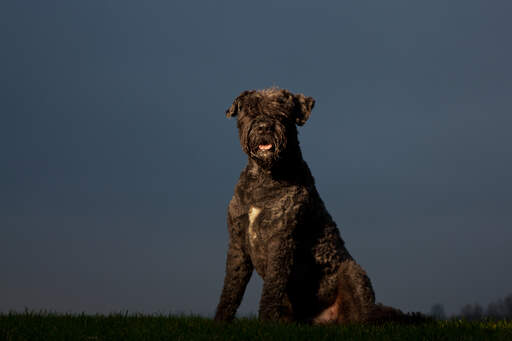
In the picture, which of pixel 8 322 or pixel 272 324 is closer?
pixel 272 324

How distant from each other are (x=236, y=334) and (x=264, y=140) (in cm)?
278

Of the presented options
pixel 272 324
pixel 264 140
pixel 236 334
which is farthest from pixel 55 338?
pixel 264 140

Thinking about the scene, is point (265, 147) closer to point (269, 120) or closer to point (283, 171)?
point (269, 120)

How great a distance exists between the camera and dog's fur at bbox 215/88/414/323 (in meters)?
8.62

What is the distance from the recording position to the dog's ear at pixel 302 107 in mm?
8984

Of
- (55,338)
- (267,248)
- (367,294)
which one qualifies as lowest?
(55,338)

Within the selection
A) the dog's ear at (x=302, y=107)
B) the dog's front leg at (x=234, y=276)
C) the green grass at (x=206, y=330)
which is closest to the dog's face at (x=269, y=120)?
the dog's ear at (x=302, y=107)

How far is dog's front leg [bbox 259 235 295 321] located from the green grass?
0.32m

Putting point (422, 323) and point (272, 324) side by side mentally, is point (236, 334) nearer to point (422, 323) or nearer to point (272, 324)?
point (272, 324)

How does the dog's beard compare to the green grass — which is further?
the dog's beard

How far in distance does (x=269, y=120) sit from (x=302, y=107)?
775 mm

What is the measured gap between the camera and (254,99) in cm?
880

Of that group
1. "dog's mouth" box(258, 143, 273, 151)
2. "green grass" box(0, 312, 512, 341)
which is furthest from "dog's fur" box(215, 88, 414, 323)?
"green grass" box(0, 312, 512, 341)

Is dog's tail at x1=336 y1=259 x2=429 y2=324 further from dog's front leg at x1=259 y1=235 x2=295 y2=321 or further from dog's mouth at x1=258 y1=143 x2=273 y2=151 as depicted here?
dog's mouth at x1=258 y1=143 x2=273 y2=151
